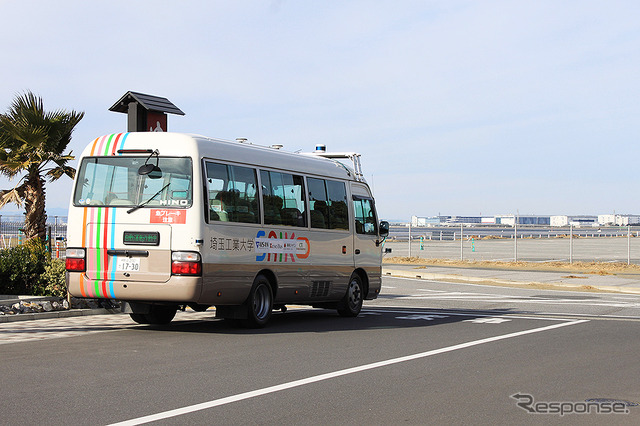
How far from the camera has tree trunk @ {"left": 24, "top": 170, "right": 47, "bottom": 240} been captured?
20078 millimetres

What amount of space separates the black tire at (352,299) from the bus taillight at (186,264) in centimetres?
459

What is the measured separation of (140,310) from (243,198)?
2.52 meters

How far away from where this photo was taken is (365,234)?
54.1 feet

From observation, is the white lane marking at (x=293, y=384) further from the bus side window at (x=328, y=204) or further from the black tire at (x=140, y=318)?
the black tire at (x=140, y=318)

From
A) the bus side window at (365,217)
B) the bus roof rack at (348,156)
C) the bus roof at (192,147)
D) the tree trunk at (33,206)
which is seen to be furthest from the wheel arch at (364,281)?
the tree trunk at (33,206)

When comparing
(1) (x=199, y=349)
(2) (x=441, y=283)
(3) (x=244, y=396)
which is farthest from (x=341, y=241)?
(2) (x=441, y=283)

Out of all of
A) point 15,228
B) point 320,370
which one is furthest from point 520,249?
point 320,370

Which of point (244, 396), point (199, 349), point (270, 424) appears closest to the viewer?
point (270, 424)

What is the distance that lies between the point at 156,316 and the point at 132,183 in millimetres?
2774

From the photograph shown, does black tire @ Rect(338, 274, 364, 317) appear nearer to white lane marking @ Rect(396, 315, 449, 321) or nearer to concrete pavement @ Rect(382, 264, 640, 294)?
white lane marking @ Rect(396, 315, 449, 321)

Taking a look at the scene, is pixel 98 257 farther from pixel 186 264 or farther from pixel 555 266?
pixel 555 266

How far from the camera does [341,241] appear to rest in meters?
15.5

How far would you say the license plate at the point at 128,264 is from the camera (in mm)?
12004

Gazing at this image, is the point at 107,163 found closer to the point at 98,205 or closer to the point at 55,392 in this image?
the point at 98,205
